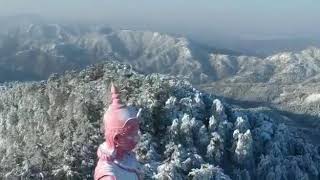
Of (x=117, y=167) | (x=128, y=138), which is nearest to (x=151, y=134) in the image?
(x=128, y=138)

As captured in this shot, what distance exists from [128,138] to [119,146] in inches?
8.1

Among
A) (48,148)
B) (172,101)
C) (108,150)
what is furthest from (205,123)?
(108,150)

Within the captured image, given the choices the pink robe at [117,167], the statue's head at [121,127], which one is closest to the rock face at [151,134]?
the pink robe at [117,167]

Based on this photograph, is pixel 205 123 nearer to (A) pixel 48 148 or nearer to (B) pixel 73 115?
(B) pixel 73 115

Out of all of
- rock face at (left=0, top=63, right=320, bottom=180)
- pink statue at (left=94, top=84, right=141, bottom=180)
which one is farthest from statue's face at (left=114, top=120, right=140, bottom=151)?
rock face at (left=0, top=63, right=320, bottom=180)

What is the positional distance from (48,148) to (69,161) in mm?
9229

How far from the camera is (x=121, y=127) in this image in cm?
1288

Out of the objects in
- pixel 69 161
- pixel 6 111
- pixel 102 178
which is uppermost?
pixel 102 178

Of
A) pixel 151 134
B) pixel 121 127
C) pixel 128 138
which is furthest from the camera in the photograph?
pixel 151 134

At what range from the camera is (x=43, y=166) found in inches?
3135

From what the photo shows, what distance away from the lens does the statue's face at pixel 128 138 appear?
12945 millimetres

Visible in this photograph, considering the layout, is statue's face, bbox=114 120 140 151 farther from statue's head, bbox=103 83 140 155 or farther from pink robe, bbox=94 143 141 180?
pink robe, bbox=94 143 141 180

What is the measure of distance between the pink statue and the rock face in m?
60.4

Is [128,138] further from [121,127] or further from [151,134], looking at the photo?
[151,134]
